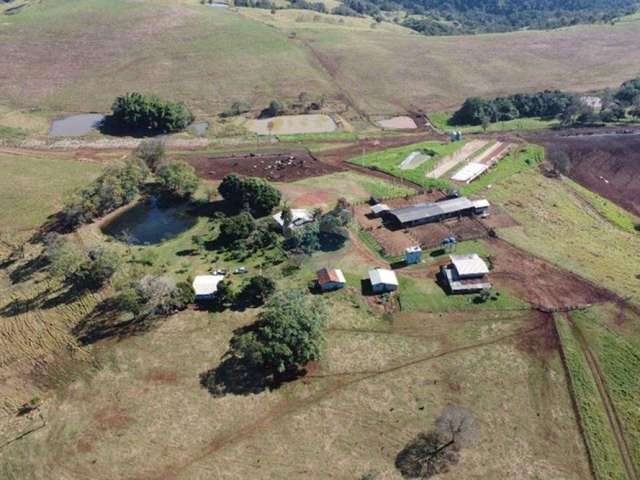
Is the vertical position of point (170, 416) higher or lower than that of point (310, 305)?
lower

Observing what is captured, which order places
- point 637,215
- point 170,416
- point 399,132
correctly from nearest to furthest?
point 170,416 < point 637,215 < point 399,132

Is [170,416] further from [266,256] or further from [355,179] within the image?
[355,179]

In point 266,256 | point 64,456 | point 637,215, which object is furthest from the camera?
point 637,215

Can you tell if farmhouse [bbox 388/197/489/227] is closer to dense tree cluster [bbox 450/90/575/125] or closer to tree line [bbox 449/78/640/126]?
tree line [bbox 449/78/640/126]

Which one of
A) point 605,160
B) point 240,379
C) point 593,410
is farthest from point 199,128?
point 593,410

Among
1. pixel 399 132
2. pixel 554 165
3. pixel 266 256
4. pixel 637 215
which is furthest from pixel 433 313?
pixel 399 132

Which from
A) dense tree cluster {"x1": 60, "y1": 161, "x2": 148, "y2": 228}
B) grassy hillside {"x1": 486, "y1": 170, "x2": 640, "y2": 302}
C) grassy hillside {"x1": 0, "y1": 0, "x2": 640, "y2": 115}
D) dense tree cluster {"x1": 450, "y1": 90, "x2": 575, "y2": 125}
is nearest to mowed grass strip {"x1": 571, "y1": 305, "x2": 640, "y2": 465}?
grassy hillside {"x1": 486, "y1": 170, "x2": 640, "y2": 302}
